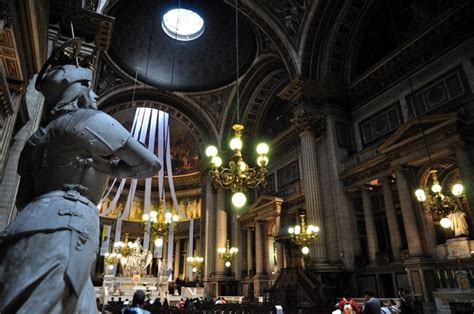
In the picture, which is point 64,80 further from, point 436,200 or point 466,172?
point 466,172

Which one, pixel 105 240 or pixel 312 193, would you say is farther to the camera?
pixel 105 240

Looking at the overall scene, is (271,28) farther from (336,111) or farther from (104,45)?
(104,45)

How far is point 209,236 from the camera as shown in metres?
17.7

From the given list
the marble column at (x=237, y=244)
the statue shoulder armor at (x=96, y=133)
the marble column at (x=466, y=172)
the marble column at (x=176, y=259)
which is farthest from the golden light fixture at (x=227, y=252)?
the statue shoulder armor at (x=96, y=133)

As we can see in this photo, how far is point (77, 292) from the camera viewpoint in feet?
4.01

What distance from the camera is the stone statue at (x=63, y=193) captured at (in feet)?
3.78

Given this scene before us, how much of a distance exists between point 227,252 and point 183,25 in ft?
41.9

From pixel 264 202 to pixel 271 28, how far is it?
798 centimetres

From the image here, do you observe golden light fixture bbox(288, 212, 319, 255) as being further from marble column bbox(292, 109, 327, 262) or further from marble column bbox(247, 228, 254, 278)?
marble column bbox(247, 228, 254, 278)

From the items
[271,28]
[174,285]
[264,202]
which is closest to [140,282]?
[174,285]

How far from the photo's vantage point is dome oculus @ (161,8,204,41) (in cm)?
1708

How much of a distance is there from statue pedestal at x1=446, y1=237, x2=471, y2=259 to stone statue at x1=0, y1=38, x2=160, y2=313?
978 cm

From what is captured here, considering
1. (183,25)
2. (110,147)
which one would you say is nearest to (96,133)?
(110,147)

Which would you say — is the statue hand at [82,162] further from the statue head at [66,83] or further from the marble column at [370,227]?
the marble column at [370,227]
